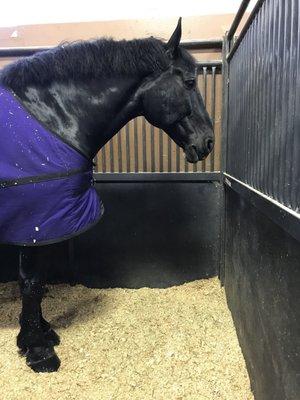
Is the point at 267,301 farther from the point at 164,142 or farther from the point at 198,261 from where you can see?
the point at 164,142

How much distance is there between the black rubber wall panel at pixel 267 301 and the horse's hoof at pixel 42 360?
62 centimetres

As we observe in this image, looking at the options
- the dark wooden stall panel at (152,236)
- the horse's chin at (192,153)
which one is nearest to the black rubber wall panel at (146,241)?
the dark wooden stall panel at (152,236)

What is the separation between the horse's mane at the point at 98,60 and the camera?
1055 millimetres

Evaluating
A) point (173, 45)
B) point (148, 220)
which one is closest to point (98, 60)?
point (173, 45)

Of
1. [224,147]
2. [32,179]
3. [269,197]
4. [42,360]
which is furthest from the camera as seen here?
[224,147]

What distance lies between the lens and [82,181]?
41.3 inches

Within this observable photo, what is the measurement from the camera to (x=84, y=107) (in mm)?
1082

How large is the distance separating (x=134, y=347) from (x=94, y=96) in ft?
2.90

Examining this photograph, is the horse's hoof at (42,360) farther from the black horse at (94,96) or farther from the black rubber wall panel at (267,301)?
the black rubber wall panel at (267,301)

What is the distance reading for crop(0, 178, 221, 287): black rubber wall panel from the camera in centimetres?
159

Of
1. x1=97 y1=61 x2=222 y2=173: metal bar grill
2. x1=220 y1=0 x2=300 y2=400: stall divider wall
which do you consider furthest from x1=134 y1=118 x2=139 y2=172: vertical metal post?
x1=220 y1=0 x2=300 y2=400: stall divider wall

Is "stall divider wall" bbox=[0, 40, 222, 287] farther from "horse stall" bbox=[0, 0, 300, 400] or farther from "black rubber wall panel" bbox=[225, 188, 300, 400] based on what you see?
"black rubber wall panel" bbox=[225, 188, 300, 400]

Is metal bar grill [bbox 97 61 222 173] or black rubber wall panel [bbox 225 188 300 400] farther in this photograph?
metal bar grill [bbox 97 61 222 173]

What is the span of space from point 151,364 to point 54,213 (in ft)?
1.91
